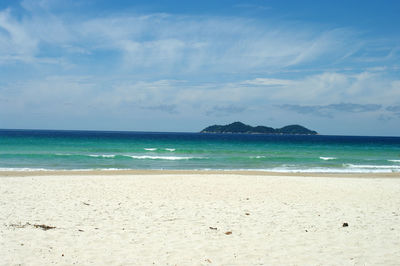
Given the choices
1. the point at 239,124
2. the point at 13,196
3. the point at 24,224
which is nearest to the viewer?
the point at 24,224

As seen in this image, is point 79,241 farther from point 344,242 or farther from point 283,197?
point 283,197

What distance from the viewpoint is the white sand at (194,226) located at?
5.32m

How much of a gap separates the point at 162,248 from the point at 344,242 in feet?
10.8

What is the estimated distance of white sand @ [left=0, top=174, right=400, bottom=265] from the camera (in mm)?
5324

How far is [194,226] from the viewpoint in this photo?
7.11 meters

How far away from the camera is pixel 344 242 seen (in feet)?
20.3

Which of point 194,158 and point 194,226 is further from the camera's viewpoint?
point 194,158

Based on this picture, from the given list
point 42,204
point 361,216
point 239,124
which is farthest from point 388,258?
point 239,124

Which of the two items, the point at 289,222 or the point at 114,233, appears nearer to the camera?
the point at 114,233

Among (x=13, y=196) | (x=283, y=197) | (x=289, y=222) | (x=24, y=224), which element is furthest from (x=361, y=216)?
(x=13, y=196)

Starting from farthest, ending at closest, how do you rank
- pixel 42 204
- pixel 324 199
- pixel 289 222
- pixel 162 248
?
pixel 324 199
pixel 42 204
pixel 289 222
pixel 162 248

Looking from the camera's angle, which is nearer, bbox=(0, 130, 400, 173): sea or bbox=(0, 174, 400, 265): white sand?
bbox=(0, 174, 400, 265): white sand

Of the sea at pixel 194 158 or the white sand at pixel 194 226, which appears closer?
the white sand at pixel 194 226

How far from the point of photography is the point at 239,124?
637 feet
